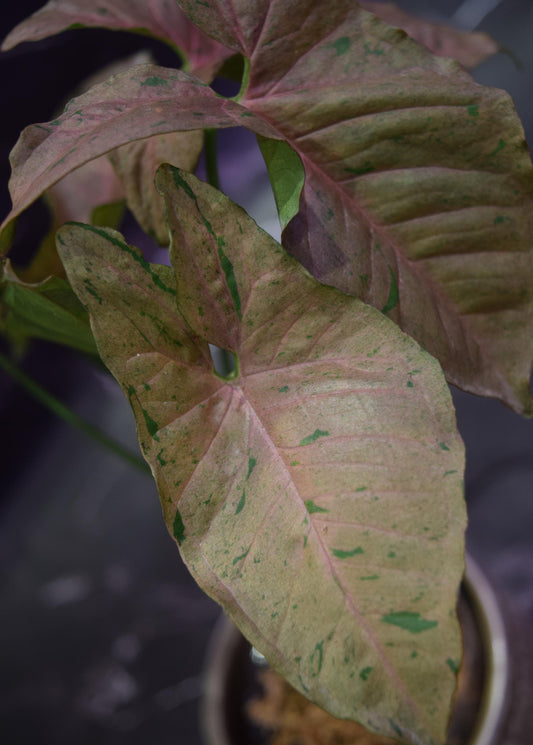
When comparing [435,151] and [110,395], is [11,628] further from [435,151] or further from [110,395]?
[435,151]

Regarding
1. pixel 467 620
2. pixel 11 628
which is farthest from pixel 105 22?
pixel 11 628

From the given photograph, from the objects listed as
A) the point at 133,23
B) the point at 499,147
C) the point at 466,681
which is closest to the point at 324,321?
the point at 499,147

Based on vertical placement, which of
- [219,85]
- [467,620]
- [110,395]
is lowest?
[110,395]

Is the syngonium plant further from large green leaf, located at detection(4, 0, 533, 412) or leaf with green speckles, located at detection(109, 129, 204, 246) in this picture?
leaf with green speckles, located at detection(109, 129, 204, 246)

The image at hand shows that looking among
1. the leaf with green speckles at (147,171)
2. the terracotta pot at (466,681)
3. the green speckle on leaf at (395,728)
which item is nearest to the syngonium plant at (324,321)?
the green speckle on leaf at (395,728)

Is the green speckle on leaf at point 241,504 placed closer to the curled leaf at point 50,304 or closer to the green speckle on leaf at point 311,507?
the green speckle on leaf at point 311,507

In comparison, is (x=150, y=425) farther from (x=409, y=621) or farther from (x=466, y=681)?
(x=466, y=681)
